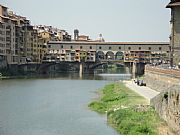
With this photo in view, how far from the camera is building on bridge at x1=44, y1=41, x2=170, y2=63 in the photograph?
10294cm

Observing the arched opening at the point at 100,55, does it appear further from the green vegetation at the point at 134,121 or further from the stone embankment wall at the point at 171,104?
the green vegetation at the point at 134,121

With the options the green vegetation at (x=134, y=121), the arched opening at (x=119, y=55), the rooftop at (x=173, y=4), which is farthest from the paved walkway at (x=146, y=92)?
the arched opening at (x=119, y=55)

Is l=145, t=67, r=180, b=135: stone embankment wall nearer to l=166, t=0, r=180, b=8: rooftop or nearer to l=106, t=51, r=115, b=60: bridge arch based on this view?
l=166, t=0, r=180, b=8: rooftop

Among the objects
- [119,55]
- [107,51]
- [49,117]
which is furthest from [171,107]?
[119,55]

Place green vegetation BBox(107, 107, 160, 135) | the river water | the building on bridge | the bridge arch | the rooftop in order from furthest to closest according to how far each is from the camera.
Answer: the bridge arch < the building on bridge < the rooftop < the river water < green vegetation BBox(107, 107, 160, 135)

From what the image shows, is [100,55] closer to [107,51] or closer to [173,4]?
[107,51]

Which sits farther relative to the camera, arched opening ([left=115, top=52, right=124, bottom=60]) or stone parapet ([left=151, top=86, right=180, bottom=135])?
arched opening ([left=115, top=52, right=124, bottom=60])

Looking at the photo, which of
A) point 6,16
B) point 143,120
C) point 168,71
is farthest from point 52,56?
point 143,120

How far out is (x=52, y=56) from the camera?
107750 millimetres

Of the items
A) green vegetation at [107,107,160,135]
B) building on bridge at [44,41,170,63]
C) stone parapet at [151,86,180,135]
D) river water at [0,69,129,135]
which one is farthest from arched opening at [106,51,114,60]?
stone parapet at [151,86,180,135]

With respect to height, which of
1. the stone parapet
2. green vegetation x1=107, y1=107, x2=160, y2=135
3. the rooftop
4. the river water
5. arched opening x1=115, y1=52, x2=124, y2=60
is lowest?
the river water

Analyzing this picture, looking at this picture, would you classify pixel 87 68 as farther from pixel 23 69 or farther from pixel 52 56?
pixel 23 69

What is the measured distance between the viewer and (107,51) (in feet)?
349

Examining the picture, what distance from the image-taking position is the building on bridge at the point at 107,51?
10294cm
